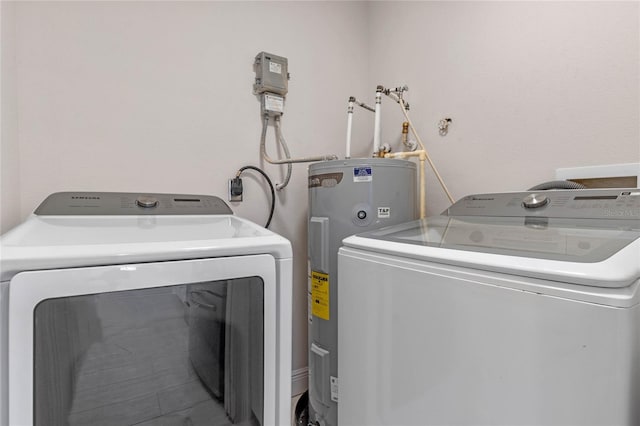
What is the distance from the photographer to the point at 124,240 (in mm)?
901

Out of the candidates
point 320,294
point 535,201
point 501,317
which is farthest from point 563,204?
point 320,294

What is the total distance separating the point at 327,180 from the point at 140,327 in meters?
0.84

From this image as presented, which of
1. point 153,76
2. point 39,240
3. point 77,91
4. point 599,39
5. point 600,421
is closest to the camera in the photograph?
point 600,421

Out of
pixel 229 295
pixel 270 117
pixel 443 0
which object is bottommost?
pixel 229 295

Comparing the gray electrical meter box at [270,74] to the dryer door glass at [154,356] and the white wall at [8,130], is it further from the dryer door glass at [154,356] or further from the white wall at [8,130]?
the dryer door glass at [154,356]

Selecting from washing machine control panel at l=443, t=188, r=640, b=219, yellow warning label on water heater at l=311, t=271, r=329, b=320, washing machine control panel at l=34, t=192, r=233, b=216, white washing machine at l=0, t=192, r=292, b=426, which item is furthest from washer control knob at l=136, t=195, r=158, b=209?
washing machine control panel at l=443, t=188, r=640, b=219

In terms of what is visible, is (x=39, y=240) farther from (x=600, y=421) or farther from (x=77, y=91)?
(x=600, y=421)

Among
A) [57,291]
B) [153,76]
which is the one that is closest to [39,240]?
[57,291]

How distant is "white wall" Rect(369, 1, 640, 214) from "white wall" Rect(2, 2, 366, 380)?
1.60 ft

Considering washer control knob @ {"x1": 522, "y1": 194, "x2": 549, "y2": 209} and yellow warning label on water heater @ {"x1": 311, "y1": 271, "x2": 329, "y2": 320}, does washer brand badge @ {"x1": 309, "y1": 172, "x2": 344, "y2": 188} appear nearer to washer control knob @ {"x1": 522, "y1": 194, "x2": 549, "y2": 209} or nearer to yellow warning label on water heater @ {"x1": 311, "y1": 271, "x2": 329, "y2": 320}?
yellow warning label on water heater @ {"x1": 311, "y1": 271, "x2": 329, "y2": 320}

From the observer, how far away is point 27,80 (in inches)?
47.5

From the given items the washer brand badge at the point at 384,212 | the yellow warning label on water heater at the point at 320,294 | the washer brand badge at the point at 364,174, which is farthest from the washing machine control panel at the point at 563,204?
the yellow warning label on water heater at the point at 320,294

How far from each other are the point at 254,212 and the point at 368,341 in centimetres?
95

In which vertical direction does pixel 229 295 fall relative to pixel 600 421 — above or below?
above
